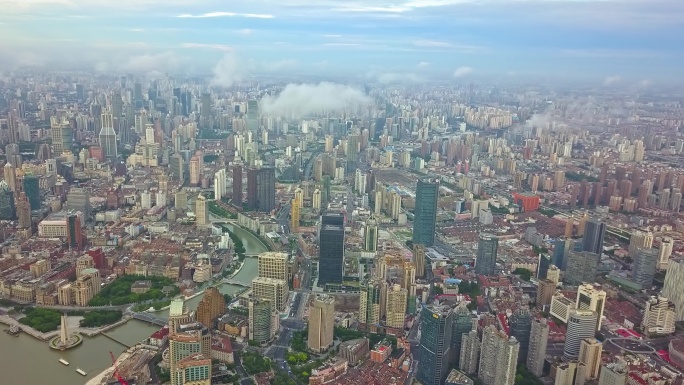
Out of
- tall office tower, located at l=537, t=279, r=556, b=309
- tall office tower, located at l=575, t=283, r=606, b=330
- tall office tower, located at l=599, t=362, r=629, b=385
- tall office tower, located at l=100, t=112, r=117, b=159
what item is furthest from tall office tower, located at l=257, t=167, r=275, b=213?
tall office tower, located at l=599, t=362, r=629, b=385

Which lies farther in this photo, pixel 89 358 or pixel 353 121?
pixel 353 121

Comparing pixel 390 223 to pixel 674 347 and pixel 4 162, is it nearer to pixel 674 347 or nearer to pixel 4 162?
pixel 674 347

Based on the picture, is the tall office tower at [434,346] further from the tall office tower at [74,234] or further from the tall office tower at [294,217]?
the tall office tower at [74,234]

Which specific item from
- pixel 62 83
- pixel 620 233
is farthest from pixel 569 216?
pixel 62 83

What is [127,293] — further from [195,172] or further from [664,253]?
[664,253]

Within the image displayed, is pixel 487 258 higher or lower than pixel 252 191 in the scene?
lower

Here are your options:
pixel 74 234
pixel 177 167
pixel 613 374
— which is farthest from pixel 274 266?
pixel 177 167
